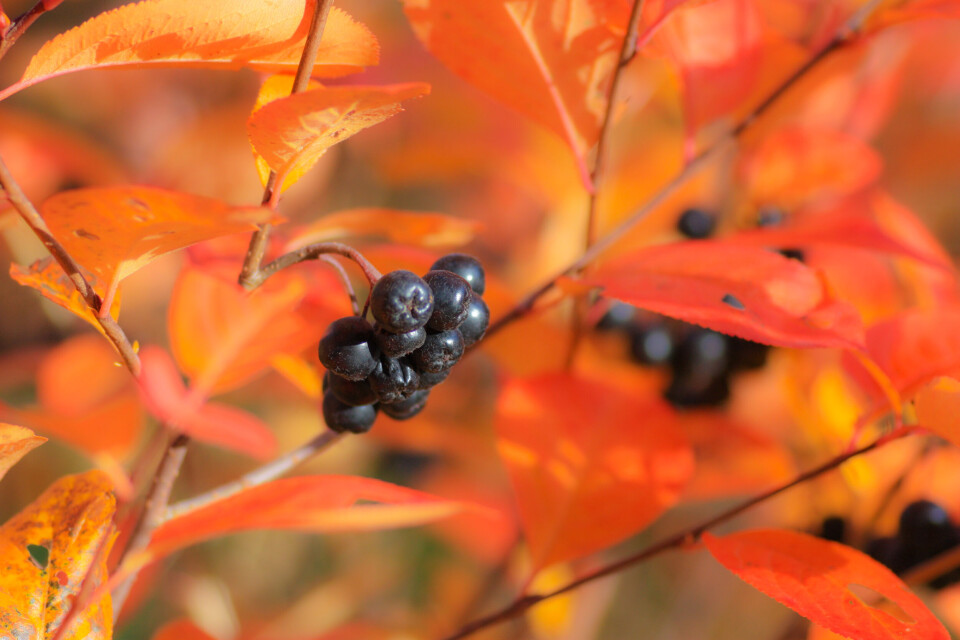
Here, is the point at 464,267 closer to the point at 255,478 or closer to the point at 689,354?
the point at 255,478

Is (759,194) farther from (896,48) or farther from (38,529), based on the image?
(38,529)

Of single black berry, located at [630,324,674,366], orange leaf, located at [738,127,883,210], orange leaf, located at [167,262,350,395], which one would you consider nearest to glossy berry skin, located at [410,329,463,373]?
orange leaf, located at [167,262,350,395]

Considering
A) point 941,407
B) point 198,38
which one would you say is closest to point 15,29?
point 198,38

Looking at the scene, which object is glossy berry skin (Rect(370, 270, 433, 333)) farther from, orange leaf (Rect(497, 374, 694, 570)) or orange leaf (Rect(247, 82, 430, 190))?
orange leaf (Rect(497, 374, 694, 570))

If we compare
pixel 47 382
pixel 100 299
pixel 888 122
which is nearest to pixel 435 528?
pixel 47 382

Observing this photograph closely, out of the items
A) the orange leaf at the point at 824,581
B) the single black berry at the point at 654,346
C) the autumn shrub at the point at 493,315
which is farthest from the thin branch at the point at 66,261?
the single black berry at the point at 654,346

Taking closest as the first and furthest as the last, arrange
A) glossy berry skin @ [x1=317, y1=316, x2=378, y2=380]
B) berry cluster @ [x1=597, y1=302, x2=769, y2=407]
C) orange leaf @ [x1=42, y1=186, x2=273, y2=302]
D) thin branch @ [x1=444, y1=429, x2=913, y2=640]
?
orange leaf @ [x1=42, y1=186, x2=273, y2=302]
glossy berry skin @ [x1=317, y1=316, x2=378, y2=380]
thin branch @ [x1=444, y1=429, x2=913, y2=640]
berry cluster @ [x1=597, y1=302, x2=769, y2=407]
